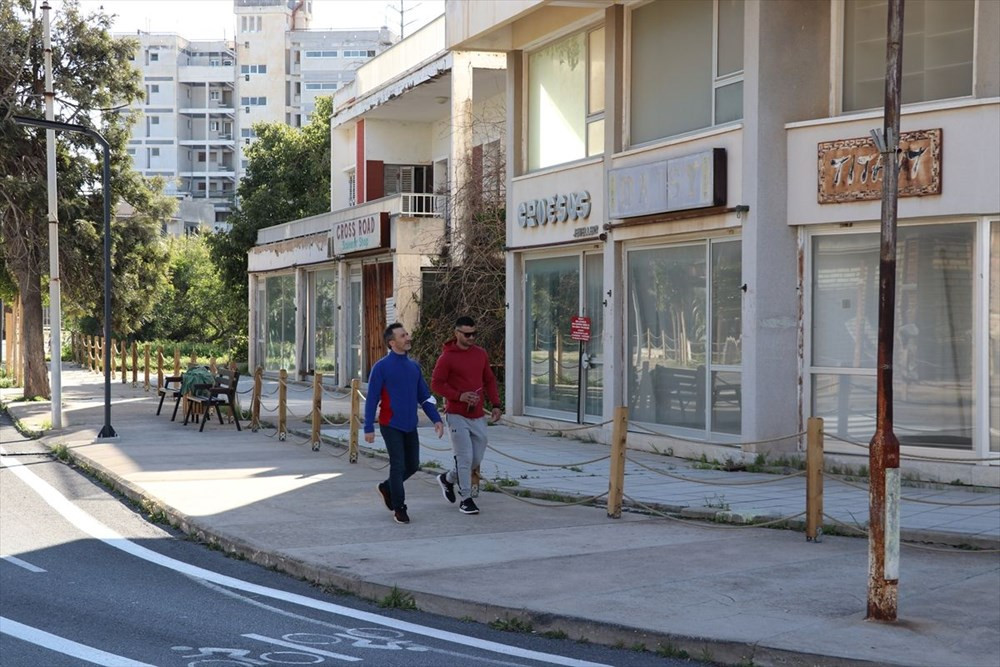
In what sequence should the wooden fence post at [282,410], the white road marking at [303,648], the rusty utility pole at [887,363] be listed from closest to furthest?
the white road marking at [303,648], the rusty utility pole at [887,363], the wooden fence post at [282,410]

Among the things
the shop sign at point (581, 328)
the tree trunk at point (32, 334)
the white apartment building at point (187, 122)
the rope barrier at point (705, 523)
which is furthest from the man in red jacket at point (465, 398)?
the white apartment building at point (187, 122)

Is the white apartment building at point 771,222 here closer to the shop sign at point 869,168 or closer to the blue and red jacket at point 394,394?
the shop sign at point 869,168

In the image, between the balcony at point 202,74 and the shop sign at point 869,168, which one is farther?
the balcony at point 202,74

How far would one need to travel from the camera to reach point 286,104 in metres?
114

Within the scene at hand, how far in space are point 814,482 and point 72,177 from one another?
2314cm

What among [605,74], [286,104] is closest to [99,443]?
[605,74]

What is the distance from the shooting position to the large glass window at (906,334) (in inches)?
531

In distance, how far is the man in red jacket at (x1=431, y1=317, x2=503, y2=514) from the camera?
12.0 metres

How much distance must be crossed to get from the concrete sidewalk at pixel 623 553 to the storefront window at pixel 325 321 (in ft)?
50.6

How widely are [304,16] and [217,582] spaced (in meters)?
114

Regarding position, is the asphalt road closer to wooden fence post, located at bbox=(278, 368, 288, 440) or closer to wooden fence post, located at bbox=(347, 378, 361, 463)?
wooden fence post, located at bbox=(347, 378, 361, 463)

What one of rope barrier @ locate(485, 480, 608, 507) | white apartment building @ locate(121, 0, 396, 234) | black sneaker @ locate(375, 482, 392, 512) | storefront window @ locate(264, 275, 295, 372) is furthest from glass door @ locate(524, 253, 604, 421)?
white apartment building @ locate(121, 0, 396, 234)

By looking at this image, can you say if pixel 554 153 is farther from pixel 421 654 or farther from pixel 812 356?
pixel 421 654

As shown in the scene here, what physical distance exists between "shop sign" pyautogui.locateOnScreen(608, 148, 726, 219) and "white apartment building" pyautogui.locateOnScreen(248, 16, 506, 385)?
8937mm
